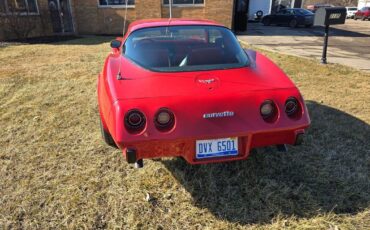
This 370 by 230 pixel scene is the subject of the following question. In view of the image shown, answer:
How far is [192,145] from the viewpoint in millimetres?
2393

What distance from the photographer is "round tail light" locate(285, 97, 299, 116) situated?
102 inches

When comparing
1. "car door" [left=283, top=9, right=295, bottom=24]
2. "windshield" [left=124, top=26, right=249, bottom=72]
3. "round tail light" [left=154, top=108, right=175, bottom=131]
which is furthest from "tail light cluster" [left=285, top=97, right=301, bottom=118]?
"car door" [left=283, top=9, right=295, bottom=24]

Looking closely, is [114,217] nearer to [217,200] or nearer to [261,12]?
[217,200]

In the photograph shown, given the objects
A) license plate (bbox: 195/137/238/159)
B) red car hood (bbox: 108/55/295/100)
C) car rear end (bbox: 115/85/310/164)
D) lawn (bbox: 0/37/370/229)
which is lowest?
lawn (bbox: 0/37/370/229)

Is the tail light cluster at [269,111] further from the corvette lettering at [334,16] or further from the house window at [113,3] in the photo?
the house window at [113,3]

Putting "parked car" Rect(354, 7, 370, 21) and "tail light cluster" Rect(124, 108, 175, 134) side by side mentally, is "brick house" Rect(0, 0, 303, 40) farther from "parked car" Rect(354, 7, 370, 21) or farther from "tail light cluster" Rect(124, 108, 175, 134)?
"parked car" Rect(354, 7, 370, 21)

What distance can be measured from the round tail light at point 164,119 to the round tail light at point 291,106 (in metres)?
1.00

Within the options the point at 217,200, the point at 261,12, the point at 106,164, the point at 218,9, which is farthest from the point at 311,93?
the point at 261,12

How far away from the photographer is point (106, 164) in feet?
10.6

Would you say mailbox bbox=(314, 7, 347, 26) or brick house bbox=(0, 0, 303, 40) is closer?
mailbox bbox=(314, 7, 347, 26)

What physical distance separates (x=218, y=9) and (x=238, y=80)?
13953mm

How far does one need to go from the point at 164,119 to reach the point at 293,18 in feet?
68.2

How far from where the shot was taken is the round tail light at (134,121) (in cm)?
232

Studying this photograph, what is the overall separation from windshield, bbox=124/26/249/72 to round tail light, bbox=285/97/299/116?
675 mm
